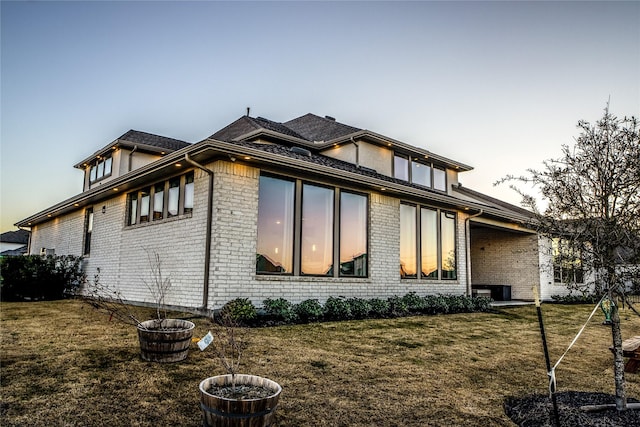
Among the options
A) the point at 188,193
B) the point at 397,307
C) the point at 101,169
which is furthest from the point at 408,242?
the point at 101,169

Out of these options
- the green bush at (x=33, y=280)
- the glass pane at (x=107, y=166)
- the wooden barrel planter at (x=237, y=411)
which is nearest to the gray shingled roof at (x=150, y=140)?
the glass pane at (x=107, y=166)

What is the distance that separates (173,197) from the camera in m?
9.91

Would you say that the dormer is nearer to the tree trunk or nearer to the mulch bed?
the mulch bed

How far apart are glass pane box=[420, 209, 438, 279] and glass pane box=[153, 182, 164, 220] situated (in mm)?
7550

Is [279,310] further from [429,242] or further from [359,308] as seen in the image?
[429,242]

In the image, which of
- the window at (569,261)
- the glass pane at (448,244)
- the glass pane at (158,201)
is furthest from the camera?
the glass pane at (448,244)

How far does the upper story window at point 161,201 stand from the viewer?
9.44 meters

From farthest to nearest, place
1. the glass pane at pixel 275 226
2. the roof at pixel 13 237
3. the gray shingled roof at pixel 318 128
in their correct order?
the roof at pixel 13 237
the gray shingled roof at pixel 318 128
the glass pane at pixel 275 226

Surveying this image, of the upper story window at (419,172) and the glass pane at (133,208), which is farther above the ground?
the upper story window at (419,172)

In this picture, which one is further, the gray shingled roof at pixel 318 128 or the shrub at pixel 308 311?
the gray shingled roof at pixel 318 128

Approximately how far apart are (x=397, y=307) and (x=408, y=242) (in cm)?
236

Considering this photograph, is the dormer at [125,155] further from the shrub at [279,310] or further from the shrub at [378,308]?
the shrub at [378,308]

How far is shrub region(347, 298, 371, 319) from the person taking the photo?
9.68m

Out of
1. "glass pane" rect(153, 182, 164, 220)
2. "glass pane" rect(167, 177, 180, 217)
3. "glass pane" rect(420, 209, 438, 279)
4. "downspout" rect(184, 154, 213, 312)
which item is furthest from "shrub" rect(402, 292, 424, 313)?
"glass pane" rect(153, 182, 164, 220)
